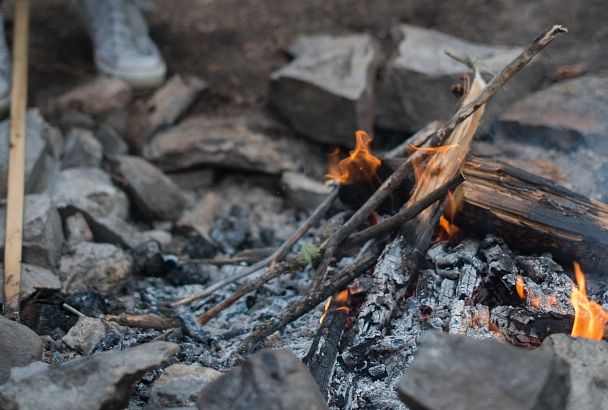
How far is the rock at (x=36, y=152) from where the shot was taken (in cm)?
362

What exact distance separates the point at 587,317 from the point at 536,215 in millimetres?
435

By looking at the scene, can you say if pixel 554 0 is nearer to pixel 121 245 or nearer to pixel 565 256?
pixel 565 256

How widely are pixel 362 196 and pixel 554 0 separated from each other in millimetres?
2897

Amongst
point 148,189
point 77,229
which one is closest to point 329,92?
point 148,189

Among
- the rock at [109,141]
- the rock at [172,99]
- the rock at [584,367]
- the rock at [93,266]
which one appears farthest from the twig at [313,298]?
the rock at [172,99]

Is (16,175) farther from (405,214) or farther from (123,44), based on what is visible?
(405,214)

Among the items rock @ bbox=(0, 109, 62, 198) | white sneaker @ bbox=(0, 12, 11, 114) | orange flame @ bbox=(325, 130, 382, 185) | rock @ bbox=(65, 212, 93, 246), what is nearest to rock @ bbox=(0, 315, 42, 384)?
rock @ bbox=(65, 212, 93, 246)

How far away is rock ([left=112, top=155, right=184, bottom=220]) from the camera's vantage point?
4.09m

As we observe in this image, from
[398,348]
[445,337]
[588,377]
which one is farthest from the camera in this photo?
[398,348]

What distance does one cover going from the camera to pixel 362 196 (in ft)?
10.8

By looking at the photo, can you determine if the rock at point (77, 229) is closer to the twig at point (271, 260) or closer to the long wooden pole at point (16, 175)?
the long wooden pole at point (16, 175)

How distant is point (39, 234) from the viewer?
3.29m

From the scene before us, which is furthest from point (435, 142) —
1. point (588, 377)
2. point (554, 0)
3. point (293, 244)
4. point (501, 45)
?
point (554, 0)

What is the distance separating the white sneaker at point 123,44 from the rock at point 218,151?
1.37 feet
